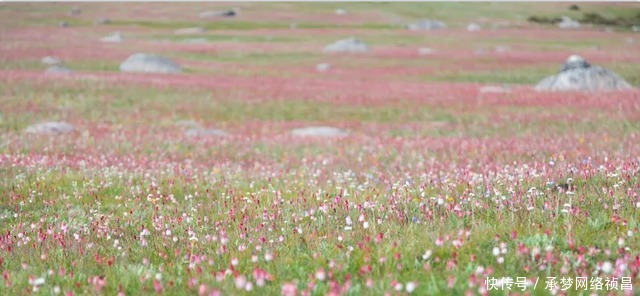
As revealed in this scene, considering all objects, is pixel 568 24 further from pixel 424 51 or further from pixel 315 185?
pixel 315 185

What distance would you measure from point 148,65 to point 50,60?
9.02m

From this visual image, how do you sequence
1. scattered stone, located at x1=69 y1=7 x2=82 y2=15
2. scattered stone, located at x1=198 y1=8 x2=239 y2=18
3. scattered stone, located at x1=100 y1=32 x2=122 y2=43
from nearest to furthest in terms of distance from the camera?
scattered stone, located at x1=100 y1=32 x2=122 y2=43 → scattered stone, located at x1=69 y1=7 x2=82 y2=15 → scattered stone, located at x1=198 y1=8 x2=239 y2=18

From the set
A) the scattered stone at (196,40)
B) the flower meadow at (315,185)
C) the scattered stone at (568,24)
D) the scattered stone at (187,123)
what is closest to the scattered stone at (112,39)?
the scattered stone at (196,40)

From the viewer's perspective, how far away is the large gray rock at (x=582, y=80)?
42.2 metres

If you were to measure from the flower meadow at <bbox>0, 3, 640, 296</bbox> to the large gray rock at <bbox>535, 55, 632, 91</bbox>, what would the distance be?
1.98m

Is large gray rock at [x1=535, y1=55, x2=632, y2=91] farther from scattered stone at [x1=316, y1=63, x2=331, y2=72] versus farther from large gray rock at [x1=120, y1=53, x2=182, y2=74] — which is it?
large gray rock at [x1=120, y1=53, x2=182, y2=74]

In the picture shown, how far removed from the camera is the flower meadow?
5605 millimetres

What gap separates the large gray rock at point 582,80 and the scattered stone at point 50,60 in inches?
1387

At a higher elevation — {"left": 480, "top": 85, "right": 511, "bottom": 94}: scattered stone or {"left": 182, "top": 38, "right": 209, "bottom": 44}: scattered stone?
{"left": 480, "top": 85, "right": 511, "bottom": 94}: scattered stone

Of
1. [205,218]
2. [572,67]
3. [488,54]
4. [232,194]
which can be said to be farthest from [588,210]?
[488,54]

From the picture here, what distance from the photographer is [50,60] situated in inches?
2202

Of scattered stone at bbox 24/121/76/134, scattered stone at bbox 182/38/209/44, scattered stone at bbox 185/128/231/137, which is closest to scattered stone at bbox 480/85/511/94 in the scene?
scattered stone at bbox 185/128/231/137

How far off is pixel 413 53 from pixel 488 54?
273 inches

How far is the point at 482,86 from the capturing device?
44.9 m
